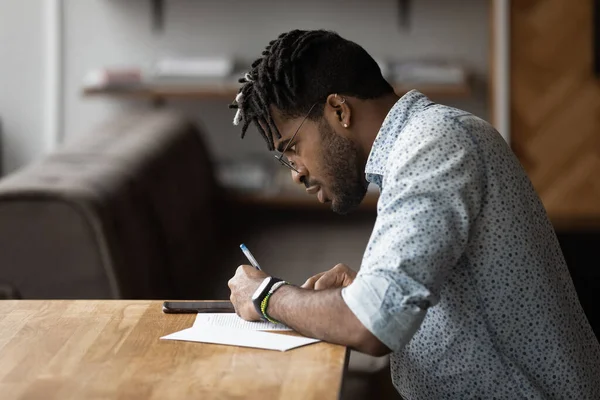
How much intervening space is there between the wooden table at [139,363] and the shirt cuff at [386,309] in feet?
0.26

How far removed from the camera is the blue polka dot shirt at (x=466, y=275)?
60.4 inches

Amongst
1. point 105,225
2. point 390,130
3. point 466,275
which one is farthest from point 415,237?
point 105,225

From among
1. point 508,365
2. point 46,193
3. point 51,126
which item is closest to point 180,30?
point 51,126

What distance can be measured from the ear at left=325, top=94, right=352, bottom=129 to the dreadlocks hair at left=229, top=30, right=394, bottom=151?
11mm

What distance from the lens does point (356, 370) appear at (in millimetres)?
2771

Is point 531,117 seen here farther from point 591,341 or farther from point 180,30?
point 591,341

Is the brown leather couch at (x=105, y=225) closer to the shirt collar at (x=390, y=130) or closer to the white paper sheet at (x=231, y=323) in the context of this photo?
the white paper sheet at (x=231, y=323)

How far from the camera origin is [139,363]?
1589 mm

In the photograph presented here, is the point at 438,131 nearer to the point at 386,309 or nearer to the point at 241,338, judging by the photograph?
the point at 386,309

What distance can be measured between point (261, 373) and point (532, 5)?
11.7ft


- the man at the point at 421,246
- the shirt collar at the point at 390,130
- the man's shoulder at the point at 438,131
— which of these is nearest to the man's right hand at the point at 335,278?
the man at the point at 421,246

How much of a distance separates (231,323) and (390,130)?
0.44m

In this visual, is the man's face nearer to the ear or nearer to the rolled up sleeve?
the ear

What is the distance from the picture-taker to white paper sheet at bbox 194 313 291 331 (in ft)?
5.76
